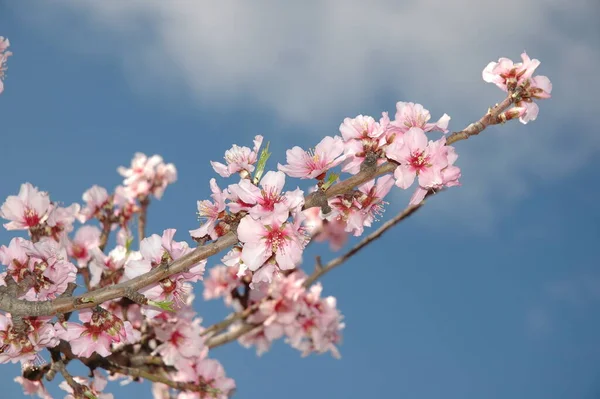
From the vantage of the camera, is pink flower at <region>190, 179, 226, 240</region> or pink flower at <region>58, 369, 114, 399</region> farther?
pink flower at <region>58, 369, 114, 399</region>

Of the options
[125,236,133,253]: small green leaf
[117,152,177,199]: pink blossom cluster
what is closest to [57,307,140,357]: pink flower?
A: [125,236,133,253]: small green leaf

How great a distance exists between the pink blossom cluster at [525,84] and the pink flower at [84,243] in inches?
142

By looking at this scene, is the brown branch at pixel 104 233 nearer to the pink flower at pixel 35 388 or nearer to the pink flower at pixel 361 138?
the pink flower at pixel 35 388

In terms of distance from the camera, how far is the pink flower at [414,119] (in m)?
3.29

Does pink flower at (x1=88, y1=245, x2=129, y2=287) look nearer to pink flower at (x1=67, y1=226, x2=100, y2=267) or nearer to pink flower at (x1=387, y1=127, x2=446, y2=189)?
pink flower at (x1=67, y1=226, x2=100, y2=267)

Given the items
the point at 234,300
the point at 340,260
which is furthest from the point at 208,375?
the point at 340,260

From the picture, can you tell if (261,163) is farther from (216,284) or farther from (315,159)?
(216,284)

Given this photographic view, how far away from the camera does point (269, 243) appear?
3.04 m

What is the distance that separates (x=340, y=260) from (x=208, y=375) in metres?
1.59

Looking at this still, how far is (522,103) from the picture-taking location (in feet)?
11.2

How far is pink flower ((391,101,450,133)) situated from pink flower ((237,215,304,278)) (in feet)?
2.86

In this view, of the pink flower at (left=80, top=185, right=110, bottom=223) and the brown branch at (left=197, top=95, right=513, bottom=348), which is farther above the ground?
the pink flower at (left=80, top=185, right=110, bottom=223)

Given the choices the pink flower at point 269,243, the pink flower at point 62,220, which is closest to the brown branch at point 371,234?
the pink flower at point 269,243

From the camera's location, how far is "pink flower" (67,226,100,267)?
525cm
